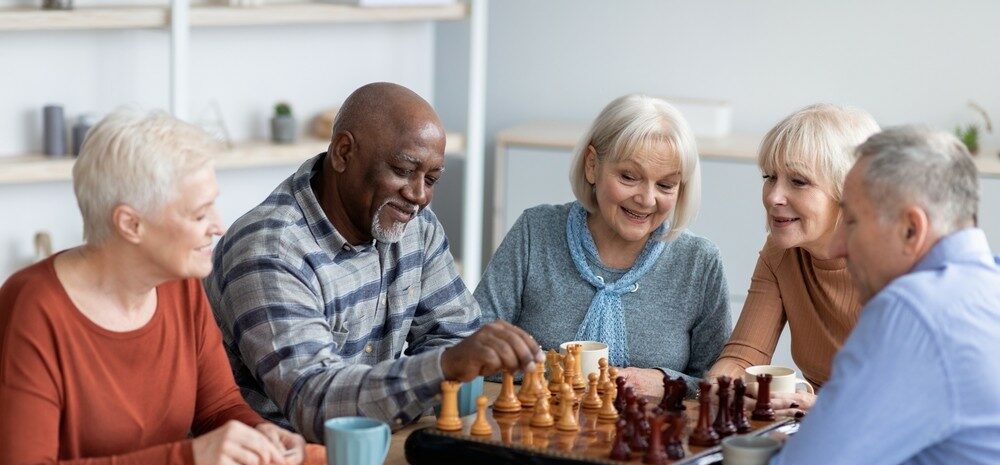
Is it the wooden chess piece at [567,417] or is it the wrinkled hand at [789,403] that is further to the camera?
the wrinkled hand at [789,403]

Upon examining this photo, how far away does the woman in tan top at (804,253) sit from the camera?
8.46 ft

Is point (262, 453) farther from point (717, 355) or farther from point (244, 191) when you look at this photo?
point (244, 191)

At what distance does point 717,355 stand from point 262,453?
123 cm

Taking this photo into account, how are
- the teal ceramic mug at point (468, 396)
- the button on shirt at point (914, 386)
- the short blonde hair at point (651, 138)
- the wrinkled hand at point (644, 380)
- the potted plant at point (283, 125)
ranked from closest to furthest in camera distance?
the button on shirt at point (914, 386) → the teal ceramic mug at point (468, 396) → the wrinkled hand at point (644, 380) → the short blonde hair at point (651, 138) → the potted plant at point (283, 125)

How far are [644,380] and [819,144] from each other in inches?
22.7

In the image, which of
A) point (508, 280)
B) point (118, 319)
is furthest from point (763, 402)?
point (118, 319)

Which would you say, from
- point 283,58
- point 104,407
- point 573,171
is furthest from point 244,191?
point 104,407

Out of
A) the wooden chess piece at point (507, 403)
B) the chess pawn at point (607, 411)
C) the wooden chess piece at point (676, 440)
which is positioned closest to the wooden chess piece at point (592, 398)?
the chess pawn at point (607, 411)

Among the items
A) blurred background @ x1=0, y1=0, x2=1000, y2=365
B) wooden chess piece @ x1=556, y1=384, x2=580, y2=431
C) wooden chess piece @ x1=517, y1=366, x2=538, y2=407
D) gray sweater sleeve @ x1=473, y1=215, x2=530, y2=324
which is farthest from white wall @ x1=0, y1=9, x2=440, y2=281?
wooden chess piece @ x1=556, y1=384, x2=580, y2=431

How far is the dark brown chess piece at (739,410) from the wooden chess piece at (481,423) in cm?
39

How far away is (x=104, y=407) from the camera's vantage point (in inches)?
73.9

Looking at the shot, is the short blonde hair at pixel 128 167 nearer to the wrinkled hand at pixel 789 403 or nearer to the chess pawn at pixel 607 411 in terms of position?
the chess pawn at pixel 607 411

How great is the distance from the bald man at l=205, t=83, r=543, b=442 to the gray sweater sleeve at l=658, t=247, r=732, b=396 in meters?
0.49

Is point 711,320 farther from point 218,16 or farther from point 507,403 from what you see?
point 218,16
